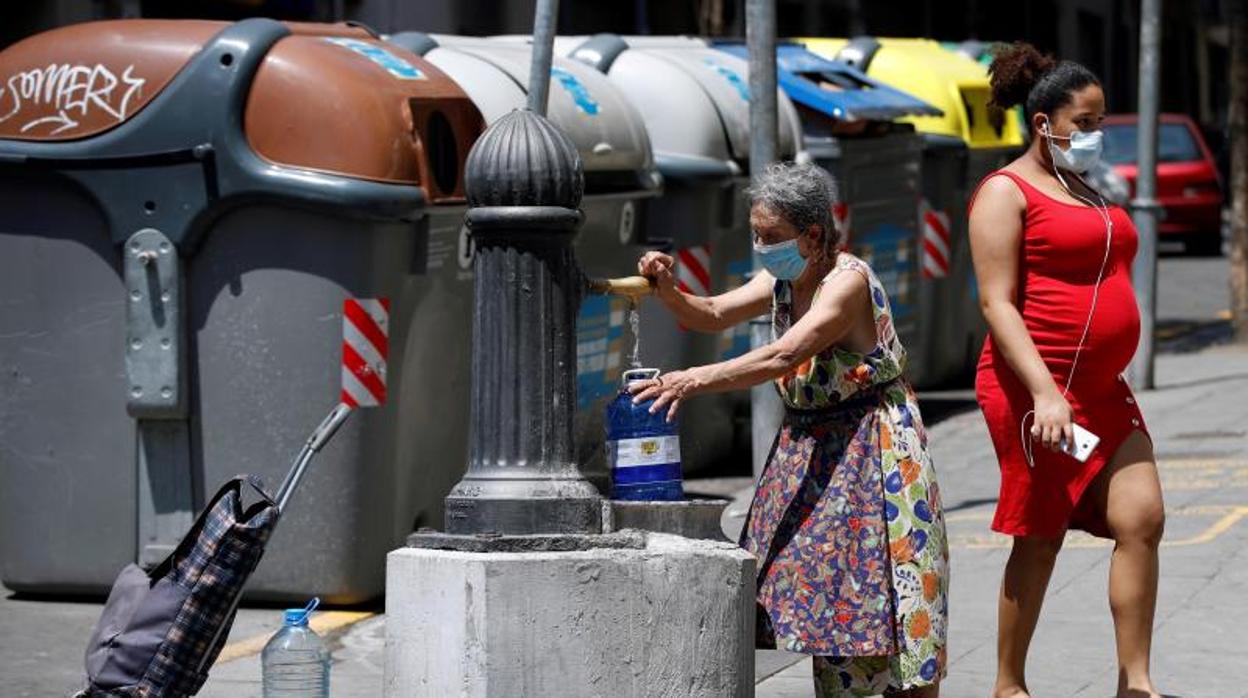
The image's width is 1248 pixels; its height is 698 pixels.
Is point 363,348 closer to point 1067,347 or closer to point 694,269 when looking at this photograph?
point 1067,347

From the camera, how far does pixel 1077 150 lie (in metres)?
6.17

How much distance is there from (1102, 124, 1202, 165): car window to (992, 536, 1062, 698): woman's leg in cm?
2069

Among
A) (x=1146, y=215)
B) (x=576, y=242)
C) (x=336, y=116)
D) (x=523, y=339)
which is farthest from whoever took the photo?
(x=1146, y=215)

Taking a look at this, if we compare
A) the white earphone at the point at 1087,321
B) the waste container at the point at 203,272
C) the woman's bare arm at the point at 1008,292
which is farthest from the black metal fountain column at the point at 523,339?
the waste container at the point at 203,272

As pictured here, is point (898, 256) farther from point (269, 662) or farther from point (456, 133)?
point (269, 662)

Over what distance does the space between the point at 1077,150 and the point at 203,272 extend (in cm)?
352

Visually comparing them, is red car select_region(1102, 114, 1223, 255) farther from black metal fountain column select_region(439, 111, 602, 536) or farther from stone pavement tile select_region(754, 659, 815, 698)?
black metal fountain column select_region(439, 111, 602, 536)

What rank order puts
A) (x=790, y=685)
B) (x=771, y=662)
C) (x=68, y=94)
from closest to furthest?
(x=790, y=685), (x=771, y=662), (x=68, y=94)

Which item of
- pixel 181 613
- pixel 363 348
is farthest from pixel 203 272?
pixel 181 613

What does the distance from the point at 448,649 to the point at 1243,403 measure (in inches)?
386

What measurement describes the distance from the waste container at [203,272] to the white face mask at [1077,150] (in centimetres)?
283

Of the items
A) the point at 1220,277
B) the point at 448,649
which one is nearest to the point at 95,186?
the point at 448,649

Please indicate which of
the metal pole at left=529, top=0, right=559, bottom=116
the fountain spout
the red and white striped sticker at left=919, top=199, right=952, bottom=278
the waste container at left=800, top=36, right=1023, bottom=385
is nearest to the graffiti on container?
the metal pole at left=529, top=0, right=559, bottom=116

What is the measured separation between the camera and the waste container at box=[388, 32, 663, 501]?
8.97m
